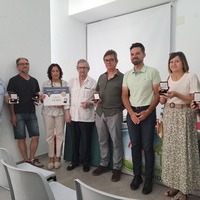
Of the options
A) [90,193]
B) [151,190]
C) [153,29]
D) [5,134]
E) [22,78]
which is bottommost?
[151,190]

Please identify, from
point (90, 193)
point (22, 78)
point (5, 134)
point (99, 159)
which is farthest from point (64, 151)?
point (90, 193)

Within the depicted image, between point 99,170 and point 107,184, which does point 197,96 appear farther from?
point 99,170

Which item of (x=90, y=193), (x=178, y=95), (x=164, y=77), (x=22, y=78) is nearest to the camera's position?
(x=90, y=193)

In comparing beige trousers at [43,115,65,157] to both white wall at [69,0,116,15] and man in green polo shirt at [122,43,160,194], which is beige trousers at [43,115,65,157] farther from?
white wall at [69,0,116,15]

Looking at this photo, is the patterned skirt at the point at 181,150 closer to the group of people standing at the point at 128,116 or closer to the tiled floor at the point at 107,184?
the group of people standing at the point at 128,116

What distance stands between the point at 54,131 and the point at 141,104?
1.49 m

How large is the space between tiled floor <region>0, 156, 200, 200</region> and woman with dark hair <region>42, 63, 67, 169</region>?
26cm

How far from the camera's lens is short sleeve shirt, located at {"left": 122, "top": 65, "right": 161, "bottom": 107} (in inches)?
94.3

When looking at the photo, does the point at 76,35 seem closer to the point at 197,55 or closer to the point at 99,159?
the point at 197,55

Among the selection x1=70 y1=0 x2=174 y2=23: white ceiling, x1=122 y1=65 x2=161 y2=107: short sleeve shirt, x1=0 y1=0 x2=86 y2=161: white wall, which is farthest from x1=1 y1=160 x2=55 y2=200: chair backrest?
x1=70 y1=0 x2=174 y2=23: white ceiling

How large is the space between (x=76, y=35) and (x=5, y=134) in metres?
2.86

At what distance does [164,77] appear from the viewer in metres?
4.04

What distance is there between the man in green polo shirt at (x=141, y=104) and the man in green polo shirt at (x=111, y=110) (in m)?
0.18

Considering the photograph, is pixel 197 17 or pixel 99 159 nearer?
pixel 99 159
